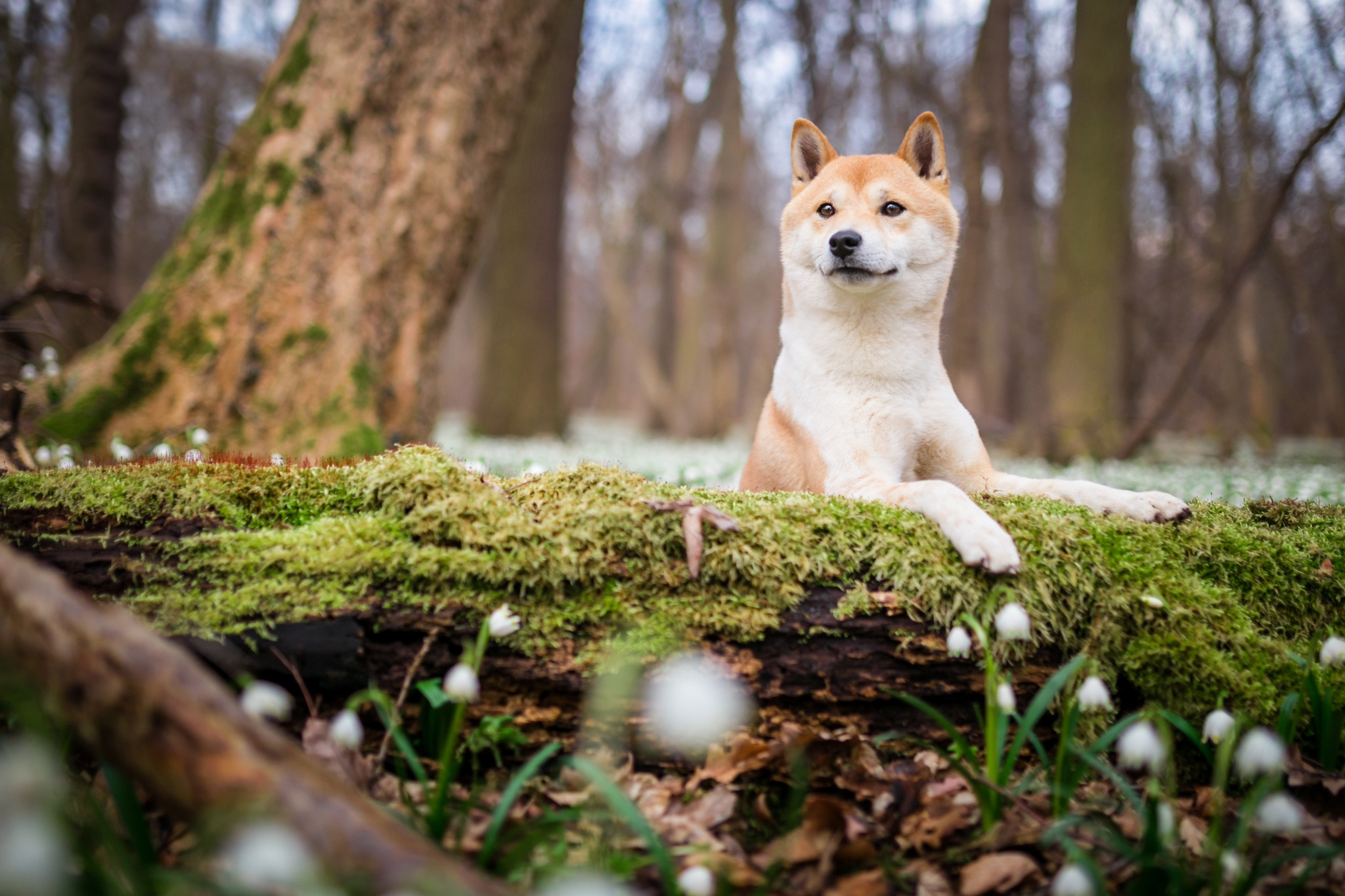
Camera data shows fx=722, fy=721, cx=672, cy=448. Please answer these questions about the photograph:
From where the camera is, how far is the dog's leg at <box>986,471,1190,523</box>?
272cm

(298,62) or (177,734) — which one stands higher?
(298,62)

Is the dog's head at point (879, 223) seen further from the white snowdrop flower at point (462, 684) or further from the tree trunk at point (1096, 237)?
the tree trunk at point (1096, 237)

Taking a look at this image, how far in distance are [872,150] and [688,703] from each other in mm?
18053

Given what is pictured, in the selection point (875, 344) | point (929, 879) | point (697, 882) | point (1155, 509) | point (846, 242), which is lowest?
point (929, 879)

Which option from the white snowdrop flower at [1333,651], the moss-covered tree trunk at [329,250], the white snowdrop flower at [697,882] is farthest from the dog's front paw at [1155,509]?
the moss-covered tree trunk at [329,250]

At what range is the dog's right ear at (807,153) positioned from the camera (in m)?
3.72

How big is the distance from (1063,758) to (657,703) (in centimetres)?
111

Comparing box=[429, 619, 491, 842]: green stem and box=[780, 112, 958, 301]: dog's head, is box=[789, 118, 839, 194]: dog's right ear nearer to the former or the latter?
box=[780, 112, 958, 301]: dog's head

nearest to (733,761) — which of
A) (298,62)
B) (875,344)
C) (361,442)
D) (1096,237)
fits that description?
(875,344)

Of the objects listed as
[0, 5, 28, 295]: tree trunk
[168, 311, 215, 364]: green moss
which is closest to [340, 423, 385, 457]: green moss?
[168, 311, 215, 364]: green moss

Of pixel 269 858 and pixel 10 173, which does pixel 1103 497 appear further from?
pixel 10 173

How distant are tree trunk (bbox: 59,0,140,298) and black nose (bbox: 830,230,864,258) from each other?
10108 millimetres

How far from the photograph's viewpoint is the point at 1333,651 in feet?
7.23

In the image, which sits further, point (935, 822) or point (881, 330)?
point (881, 330)
